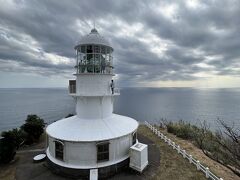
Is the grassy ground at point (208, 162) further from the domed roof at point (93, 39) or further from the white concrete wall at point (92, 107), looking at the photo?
the domed roof at point (93, 39)

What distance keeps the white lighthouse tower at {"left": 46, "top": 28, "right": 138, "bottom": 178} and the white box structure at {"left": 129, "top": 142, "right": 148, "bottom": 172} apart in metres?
0.66

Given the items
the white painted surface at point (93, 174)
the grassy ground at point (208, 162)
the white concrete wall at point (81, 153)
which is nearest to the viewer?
the white painted surface at point (93, 174)

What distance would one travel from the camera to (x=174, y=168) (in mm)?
10953

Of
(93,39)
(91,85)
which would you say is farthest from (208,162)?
(93,39)

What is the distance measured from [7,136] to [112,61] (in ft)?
32.2

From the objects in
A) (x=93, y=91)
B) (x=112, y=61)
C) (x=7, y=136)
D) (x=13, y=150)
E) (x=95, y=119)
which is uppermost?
(x=112, y=61)

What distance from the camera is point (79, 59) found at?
468 inches

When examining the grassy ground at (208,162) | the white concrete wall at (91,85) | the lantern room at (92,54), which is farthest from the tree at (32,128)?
the grassy ground at (208,162)

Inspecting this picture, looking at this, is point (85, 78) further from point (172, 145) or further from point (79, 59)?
point (172, 145)

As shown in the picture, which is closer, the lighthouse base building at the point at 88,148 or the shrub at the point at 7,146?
the lighthouse base building at the point at 88,148

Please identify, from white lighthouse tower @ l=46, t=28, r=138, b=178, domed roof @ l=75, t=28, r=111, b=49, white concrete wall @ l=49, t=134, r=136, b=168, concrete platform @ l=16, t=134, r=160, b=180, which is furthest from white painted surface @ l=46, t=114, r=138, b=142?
domed roof @ l=75, t=28, r=111, b=49

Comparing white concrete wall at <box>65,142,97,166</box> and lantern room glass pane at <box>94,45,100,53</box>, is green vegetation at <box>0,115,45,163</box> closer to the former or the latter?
white concrete wall at <box>65,142,97,166</box>

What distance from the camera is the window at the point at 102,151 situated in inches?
414

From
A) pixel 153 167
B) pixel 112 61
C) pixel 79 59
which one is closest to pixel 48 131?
pixel 79 59
